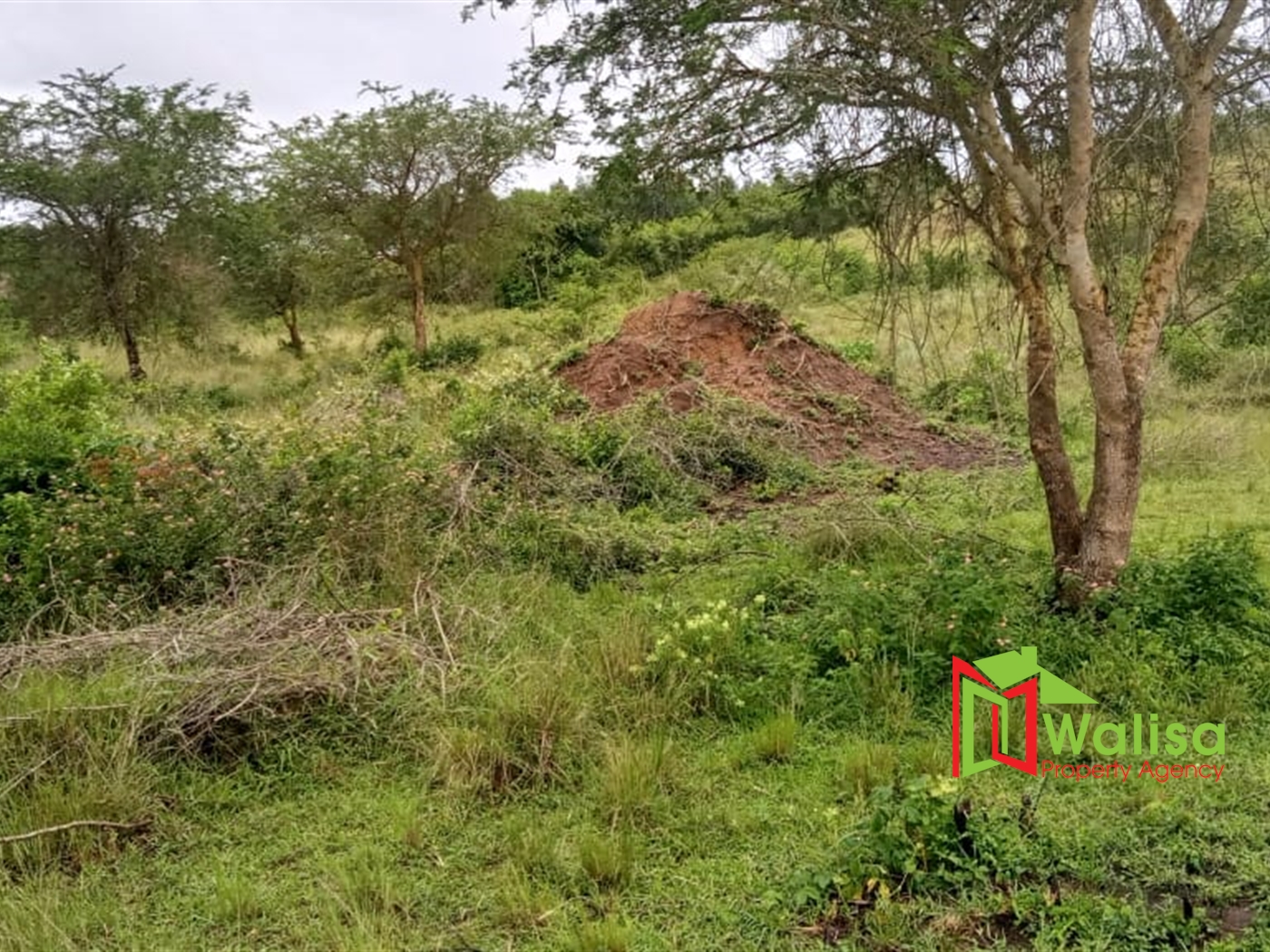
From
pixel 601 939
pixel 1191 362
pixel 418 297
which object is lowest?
pixel 601 939

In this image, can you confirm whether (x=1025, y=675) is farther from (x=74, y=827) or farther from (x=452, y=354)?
(x=452, y=354)

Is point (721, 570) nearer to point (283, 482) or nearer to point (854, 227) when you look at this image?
point (854, 227)

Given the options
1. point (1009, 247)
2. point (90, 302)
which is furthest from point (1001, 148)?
point (90, 302)

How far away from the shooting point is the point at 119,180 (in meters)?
Result: 14.8

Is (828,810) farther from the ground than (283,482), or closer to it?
closer to it

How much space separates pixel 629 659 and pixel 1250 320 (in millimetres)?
10741

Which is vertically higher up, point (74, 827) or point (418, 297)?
point (418, 297)

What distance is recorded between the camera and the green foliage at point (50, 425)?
217 inches

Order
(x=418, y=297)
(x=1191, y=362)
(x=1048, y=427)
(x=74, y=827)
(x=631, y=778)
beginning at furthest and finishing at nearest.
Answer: (x=418, y=297) → (x=1191, y=362) → (x=1048, y=427) → (x=631, y=778) → (x=74, y=827)

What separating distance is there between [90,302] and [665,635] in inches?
629

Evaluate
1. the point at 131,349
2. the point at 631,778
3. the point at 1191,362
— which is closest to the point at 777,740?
the point at 631,778

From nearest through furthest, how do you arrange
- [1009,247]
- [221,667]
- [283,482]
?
[221,667] → [1009,247] → [283,482]

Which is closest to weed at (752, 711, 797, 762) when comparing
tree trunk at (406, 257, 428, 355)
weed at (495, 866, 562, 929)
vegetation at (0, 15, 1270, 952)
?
→ vegetation at (0, 15, 1270, 952)

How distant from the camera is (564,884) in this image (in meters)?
2.61
